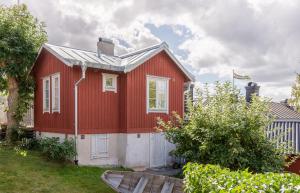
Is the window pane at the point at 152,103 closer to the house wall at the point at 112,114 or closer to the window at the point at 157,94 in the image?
the window at the point at 157,94

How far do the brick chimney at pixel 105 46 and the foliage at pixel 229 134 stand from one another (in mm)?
7488

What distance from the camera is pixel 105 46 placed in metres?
16.8

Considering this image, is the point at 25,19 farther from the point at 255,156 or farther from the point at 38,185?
the point at 255,156

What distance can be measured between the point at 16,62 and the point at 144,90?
720 centimetres

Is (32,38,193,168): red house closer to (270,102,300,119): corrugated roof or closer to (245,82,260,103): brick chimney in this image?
(245,82,260,103): brick chimney

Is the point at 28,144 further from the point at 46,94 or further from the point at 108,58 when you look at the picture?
the point at 108,58

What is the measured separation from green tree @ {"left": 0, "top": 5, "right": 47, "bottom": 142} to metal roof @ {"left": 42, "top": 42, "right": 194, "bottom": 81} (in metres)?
1.98

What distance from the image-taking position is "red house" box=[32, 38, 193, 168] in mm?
12977

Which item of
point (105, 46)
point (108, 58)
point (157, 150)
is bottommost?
point (157, 150)

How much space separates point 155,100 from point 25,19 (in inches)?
380

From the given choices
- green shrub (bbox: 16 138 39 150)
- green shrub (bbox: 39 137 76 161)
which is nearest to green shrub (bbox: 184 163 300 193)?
green shrub (bbox: 39 137 76 161)

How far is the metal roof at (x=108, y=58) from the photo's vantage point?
42.5ft

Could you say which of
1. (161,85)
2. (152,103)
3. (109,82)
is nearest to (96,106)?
(109,82)

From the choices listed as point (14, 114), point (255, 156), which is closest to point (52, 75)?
point (14, 114)
